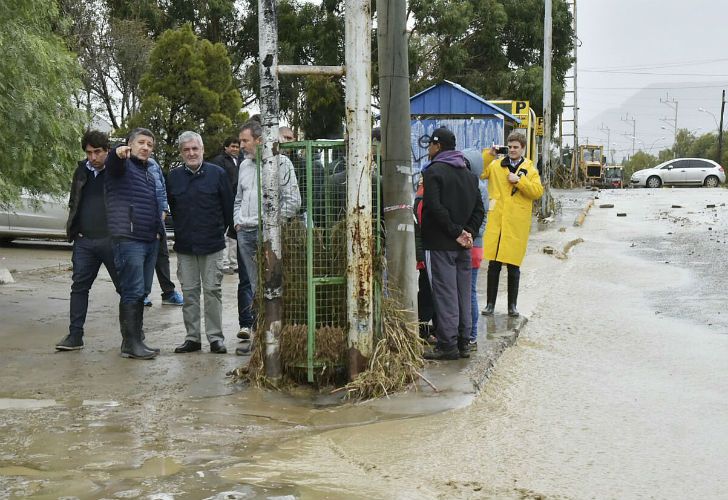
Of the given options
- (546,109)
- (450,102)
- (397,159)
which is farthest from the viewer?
(546,109)

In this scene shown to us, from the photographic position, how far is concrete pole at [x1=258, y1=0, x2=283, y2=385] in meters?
6.25

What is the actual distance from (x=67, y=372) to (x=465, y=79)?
29.0m

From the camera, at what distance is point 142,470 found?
476 cm

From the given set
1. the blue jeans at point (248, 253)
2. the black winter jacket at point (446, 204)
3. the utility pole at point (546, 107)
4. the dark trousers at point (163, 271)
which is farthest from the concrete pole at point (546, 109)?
the black winter jacket at point (446, 204)

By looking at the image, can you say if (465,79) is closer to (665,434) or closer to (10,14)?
(10,14)

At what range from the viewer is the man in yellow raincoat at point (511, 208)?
29.5 feet

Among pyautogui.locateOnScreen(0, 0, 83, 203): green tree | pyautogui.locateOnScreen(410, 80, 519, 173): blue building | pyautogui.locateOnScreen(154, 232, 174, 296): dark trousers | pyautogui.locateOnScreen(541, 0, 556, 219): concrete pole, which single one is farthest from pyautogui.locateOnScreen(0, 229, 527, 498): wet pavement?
pyautogui.locateOnScreen(541, 0, 556, 219): concrete pole

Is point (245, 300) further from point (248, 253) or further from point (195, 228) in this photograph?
point (195, 228)

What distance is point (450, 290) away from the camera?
7121 mm

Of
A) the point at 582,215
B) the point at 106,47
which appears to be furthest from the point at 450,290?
the point at 106,47

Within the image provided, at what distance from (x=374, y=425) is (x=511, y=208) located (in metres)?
3.94

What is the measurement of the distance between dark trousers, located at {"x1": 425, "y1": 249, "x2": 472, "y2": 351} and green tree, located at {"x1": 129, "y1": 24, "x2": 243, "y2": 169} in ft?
49.7

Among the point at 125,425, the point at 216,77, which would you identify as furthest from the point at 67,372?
the point at 216,77

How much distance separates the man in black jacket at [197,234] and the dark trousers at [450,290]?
1867 mm
